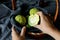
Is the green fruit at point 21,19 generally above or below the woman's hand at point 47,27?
above

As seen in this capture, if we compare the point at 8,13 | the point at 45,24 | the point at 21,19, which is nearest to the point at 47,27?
the point at 45,24

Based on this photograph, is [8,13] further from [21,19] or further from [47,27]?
[47,27]

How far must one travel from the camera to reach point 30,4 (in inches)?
41.3

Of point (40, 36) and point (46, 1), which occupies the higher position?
point (46, 1)

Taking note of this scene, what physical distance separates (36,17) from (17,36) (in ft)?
0.52

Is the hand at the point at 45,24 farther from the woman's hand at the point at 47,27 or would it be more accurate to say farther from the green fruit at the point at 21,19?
the green fruit at the point at 21,19

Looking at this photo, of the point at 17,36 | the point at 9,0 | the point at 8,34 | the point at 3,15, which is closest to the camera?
the point at 17,36

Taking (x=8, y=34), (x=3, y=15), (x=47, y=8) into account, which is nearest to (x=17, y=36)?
(x=8, y=34)

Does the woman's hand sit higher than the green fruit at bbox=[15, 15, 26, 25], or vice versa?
the green fruit at bbox=[15, 15, 26, 25]

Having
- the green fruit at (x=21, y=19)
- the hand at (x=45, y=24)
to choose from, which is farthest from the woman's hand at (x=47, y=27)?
the green fruit at (x=21, y=19)

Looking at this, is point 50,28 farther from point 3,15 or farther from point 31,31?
point 3,15

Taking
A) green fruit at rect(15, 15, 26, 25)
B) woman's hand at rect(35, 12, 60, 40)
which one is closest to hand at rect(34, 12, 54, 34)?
woman's hand at rect(35, 12, 60, 40)

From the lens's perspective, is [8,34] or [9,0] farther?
[9,0]

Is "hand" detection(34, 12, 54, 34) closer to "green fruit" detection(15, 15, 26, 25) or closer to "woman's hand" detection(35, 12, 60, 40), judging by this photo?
"woman's hand" detection(35, 12, 60, 40)
